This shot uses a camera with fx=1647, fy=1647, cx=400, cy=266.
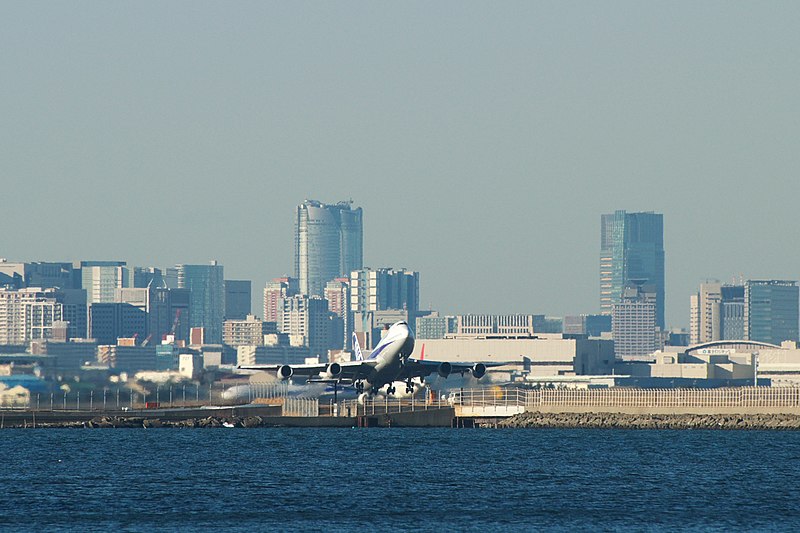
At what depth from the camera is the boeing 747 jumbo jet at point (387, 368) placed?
445 feet

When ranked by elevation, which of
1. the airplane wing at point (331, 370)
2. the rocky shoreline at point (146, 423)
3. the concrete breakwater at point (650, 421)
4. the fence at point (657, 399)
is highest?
the airplane wing at point (331, 370)

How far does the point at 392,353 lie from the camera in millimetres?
135375

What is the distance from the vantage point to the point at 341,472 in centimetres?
9331

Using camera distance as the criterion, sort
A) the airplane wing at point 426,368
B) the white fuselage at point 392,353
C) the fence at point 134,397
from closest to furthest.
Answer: the white fuselage at point 392,353, the airplane wing at point 426,368, the fence at point 134,397

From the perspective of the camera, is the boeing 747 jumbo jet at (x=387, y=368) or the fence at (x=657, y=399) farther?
the fence at (x=657, y=399)

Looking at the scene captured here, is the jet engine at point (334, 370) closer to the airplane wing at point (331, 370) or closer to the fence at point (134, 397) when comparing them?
the airplane wing at point (331, 370)

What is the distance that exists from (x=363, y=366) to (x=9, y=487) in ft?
186

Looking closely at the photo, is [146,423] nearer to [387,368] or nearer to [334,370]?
[334,370]

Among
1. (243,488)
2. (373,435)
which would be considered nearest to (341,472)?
(243,488)

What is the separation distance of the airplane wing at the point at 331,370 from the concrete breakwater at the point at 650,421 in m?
13.4

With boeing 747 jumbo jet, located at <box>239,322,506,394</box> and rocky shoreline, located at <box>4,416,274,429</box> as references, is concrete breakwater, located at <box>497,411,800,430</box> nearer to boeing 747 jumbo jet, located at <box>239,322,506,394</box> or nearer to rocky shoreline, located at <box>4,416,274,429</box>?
boeing 747 jumbo jet, located at <box>239,322,506,394</box>

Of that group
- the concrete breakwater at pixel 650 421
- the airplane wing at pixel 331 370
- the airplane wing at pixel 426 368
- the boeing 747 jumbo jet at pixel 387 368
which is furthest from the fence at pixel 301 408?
the concrete breakwater at pixel 650 421

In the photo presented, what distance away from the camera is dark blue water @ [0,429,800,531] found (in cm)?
7188

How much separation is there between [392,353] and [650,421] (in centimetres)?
2264
